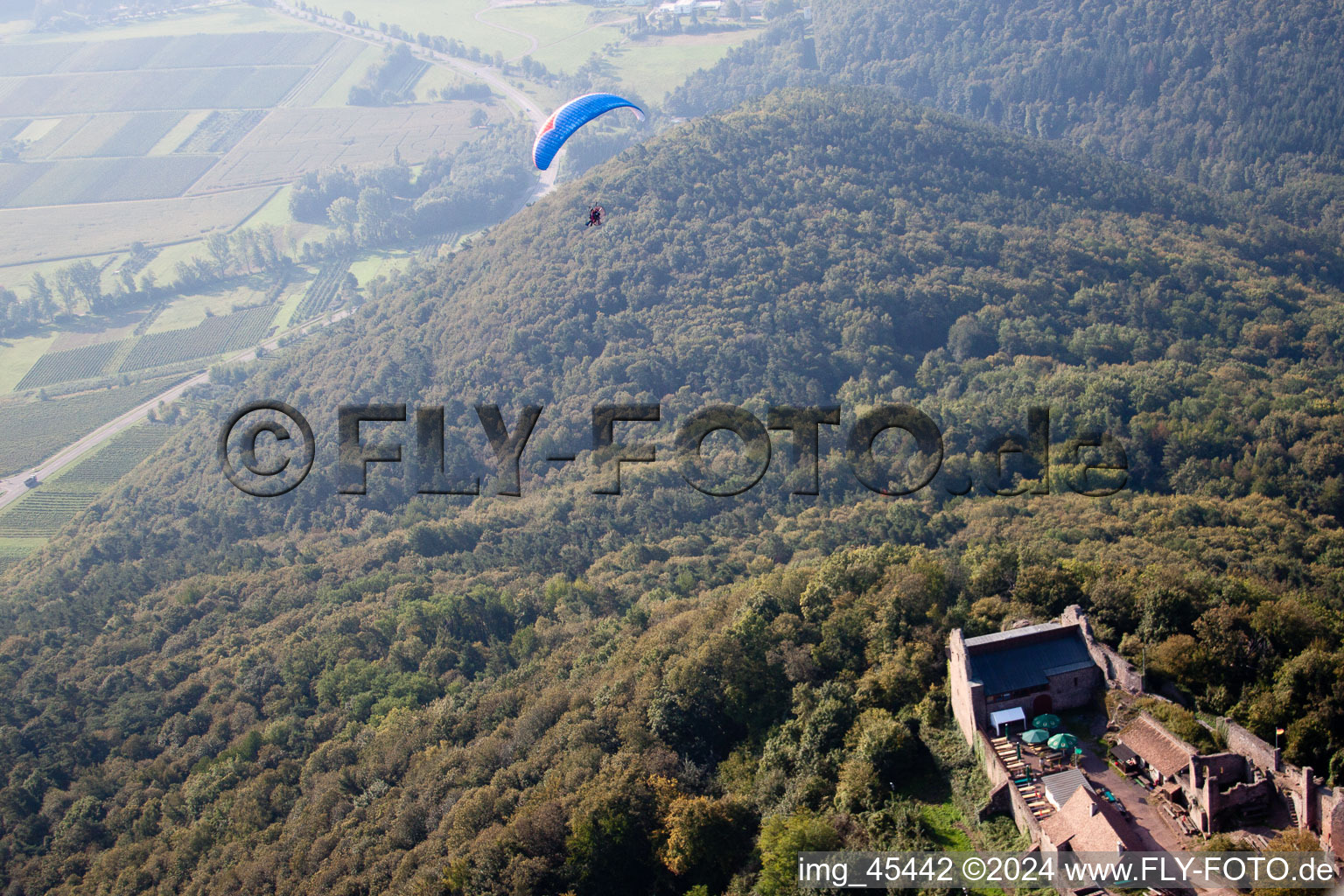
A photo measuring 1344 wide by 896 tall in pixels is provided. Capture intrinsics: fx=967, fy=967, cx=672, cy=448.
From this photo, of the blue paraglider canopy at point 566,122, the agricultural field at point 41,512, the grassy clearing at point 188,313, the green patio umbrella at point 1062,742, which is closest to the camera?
the green patio umbrella at point 1062,742

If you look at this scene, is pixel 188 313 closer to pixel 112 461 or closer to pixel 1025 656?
pixel 112 461

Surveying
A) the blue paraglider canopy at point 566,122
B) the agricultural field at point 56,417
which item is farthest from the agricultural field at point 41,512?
the blue paraglider canopy at point 566,122

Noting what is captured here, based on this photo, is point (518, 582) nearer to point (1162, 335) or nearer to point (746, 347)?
point (746, 347)

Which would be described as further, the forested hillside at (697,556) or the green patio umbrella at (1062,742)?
the forested hillside at (697,556)

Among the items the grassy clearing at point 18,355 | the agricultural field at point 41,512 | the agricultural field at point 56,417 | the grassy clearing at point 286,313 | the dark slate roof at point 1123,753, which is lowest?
the agricultural field at point 41,512

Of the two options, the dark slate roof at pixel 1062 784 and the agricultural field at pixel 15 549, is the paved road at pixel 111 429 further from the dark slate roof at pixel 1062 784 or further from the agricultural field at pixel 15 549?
the dark slate roof at pixel 1062 784

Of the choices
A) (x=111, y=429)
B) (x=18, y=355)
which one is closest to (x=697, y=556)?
(x=111, y=429)

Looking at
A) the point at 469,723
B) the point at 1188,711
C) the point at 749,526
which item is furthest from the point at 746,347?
the point at 1188,711
